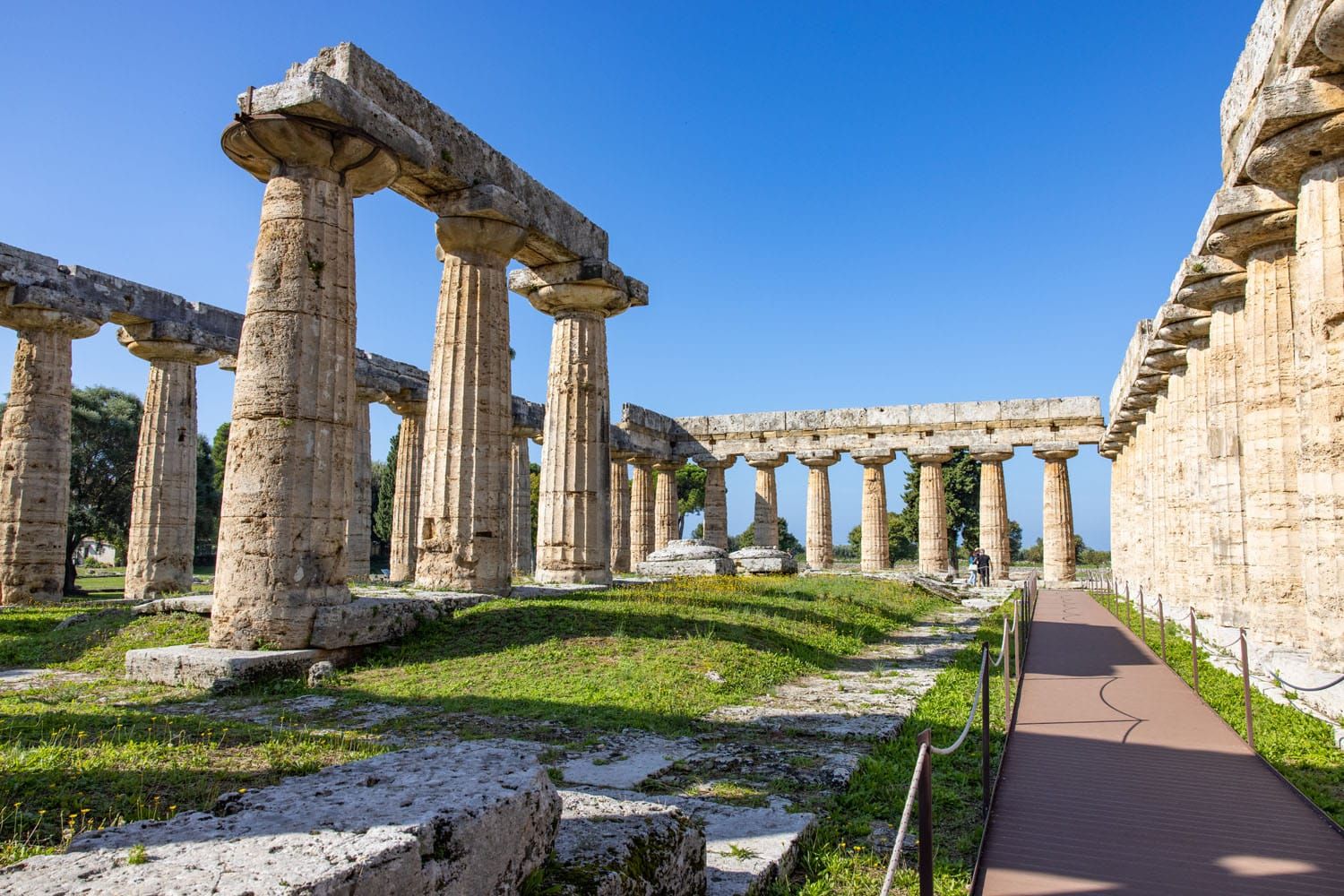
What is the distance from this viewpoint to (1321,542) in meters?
9.30

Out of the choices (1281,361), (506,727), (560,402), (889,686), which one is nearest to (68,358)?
(560,402)

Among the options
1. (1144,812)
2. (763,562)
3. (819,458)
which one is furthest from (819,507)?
(1144,812)

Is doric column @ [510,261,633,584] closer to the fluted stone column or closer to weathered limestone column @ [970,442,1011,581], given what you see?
the fluted stone column

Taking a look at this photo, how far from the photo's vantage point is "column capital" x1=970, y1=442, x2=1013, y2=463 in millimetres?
32312

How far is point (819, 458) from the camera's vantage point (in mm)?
34906

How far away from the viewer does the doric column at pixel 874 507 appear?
34219 mm

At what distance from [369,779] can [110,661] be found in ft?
28.3

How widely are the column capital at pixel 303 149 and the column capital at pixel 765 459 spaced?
2627 cm

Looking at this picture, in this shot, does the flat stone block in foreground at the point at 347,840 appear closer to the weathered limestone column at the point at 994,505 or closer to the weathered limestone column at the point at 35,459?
the weathered limestone column at the point at 35,459

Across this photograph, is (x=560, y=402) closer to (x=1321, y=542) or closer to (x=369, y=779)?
(x=1321, y=542)

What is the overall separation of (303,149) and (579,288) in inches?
259

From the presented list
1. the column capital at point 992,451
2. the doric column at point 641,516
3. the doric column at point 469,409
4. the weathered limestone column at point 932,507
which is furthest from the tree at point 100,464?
the column capital at point 992,451

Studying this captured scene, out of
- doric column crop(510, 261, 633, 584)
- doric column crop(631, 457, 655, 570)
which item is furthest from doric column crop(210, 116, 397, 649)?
doric column crop(631, 457, 655, 570)

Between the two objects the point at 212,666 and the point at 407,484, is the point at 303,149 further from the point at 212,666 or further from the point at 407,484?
the point at 407,484
